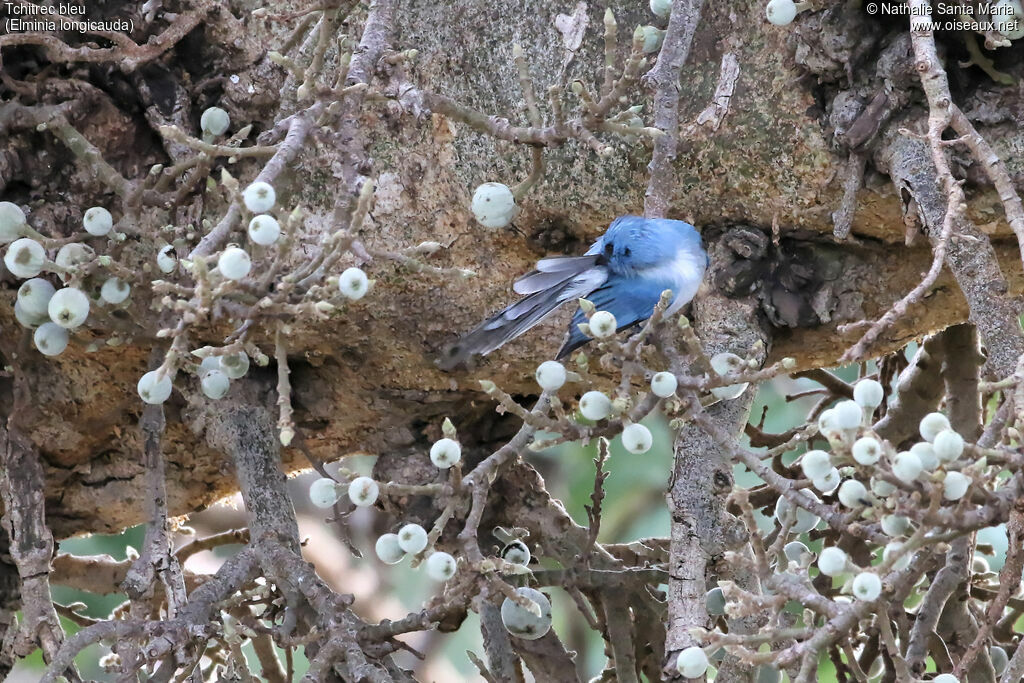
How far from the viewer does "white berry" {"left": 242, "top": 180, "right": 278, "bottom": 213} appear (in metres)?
1.02

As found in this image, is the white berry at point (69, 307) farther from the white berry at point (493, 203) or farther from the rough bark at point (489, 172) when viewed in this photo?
the white berry at point (493, 203)

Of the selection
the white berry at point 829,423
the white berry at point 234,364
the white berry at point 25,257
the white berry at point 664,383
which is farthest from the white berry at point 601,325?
the white berry at point 25,257

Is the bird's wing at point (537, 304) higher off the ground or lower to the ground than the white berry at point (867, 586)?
lower

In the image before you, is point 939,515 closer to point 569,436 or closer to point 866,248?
point 569,436

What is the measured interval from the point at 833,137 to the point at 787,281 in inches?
7.8

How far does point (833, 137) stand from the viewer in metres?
1.34

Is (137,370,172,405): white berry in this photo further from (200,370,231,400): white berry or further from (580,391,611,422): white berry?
(580,391,611,422): white berry

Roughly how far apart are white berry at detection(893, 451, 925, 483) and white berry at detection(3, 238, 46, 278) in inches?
34.8

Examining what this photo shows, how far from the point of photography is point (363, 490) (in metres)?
1.12

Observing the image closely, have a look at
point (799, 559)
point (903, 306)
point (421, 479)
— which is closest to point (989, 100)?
point (903, 306)

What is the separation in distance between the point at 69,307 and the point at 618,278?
60 centimetres

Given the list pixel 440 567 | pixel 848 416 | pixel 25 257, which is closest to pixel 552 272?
pixel 440 567

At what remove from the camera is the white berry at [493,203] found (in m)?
1.18

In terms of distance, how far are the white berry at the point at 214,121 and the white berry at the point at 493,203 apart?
458mm
